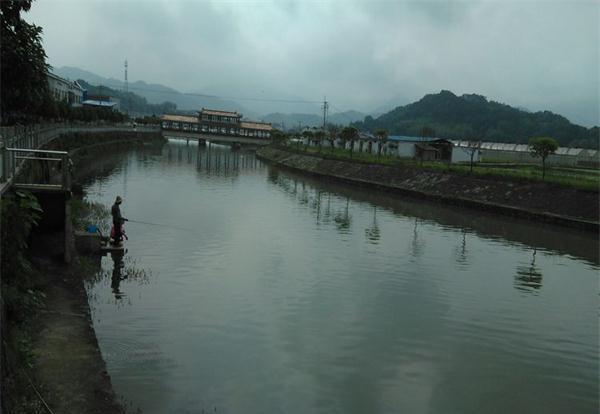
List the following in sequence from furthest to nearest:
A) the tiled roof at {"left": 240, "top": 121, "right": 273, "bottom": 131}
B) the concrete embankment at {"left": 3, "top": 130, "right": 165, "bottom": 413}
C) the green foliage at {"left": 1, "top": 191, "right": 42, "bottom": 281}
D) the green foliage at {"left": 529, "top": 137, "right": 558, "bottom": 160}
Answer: the tiled roof at {"left": 240, "top": 121, "right": 273, "bottom": 131}
the green foliage at {"left": 529, "top": 137, "right": 558, "bottom": 160}
the green foliage at {"left": 1, "top": 191, "right": 42, "bottom": 281}
the concrete embankment at {"left": 3, "top": 130, "right": 165, "bottom": 413}

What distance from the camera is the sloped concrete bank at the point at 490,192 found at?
27.6m

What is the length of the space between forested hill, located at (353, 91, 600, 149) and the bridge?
35.5 m

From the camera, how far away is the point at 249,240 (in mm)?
19719

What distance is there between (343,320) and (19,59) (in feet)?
28.7

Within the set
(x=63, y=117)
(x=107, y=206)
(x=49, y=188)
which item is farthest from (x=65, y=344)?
(x=63, y=117)

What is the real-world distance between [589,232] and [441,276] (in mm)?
13363

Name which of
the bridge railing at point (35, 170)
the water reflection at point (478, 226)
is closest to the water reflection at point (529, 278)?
the water reflection at point (478, 226)

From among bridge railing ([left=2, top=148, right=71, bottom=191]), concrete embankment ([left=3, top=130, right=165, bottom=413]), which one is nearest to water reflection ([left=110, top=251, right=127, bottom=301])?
concrete embankment ([left=3, top=130, right=165, bottom=413])

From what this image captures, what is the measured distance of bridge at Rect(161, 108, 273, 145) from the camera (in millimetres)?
106188

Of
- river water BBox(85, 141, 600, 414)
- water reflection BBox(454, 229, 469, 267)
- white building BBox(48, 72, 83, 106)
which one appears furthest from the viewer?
white building BBox(48, 72, 83, 106)

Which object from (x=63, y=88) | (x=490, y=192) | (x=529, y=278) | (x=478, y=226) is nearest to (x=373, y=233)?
(x=478, y=226)

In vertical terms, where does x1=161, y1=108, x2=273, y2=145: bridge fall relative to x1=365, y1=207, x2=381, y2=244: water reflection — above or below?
above

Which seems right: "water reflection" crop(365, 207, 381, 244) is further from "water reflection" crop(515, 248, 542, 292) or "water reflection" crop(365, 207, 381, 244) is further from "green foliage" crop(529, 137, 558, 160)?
"green foliage" crop(529, 137, 558, 160)

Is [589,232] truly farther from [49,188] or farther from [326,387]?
[49,188]
